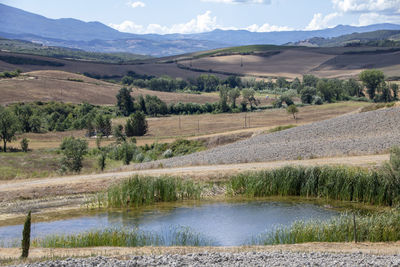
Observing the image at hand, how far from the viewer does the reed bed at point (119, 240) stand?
73.9ft

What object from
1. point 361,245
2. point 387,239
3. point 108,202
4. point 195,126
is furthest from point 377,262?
point 195,126

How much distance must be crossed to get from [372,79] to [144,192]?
126448 millimetres

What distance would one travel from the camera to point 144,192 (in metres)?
32.5

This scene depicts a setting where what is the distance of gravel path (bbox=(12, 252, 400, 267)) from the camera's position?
695 inches

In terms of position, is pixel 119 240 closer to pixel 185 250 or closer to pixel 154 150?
pixel 185 250

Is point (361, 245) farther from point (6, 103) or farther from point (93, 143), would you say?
point (6, 103)

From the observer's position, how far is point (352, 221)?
22.4 meters

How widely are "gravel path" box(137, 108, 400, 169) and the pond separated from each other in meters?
15.0

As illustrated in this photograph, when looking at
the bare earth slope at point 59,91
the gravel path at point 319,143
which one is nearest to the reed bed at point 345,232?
the gravel path at point 319,143

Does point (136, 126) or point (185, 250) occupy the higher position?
point (185, 250)

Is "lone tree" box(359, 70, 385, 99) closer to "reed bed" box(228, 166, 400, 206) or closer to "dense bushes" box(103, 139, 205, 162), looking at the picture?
"dense bushes" box(103, 139, 205, 162)

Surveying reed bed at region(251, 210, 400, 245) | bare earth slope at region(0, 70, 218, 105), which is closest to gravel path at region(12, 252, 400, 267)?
reed bed at region(251, 210, 400, 245)

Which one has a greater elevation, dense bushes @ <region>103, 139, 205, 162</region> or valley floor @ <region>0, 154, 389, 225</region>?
valley floor @ <region>0, 154, 389, 225</region>

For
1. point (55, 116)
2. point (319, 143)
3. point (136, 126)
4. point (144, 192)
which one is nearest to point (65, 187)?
point (144, 192)
